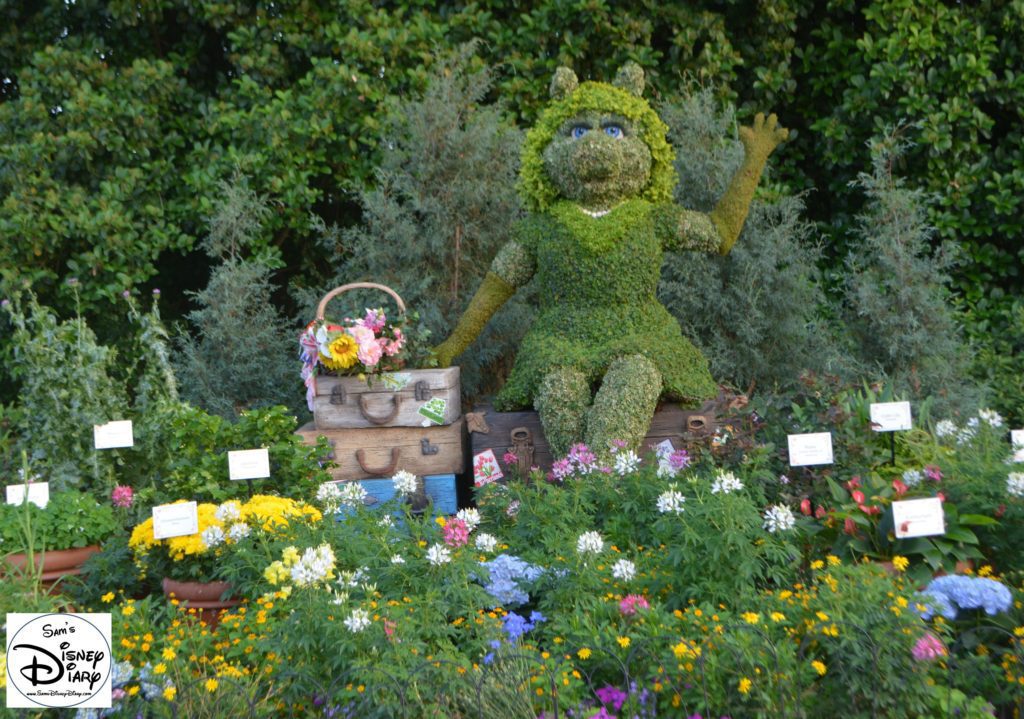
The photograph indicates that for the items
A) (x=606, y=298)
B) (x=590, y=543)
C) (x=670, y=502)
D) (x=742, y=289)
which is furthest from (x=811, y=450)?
(x=742, y=289)

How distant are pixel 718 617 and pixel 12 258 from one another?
5228mm

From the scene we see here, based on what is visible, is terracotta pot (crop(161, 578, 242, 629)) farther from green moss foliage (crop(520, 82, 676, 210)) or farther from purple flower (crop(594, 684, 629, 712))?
green moss foliage (crop(520, 82, 676, 210))

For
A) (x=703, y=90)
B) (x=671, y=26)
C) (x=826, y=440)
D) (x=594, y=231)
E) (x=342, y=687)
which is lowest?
(x=342, y=687)

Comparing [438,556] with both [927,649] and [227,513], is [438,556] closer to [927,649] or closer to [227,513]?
[227,513]

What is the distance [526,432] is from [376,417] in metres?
0.77

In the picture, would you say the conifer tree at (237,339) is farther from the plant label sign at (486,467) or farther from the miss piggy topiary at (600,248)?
the plant label sign at (486,467)

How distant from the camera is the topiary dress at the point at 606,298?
4.72 meters

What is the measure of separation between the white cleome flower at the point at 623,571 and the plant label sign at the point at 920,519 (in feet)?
2.72

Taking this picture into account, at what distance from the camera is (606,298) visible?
15.8ft

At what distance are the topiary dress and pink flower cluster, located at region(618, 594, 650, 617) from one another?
2.08m

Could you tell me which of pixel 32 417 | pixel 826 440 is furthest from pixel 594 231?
pixel 32 417

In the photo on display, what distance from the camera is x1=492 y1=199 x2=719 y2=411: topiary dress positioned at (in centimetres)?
472

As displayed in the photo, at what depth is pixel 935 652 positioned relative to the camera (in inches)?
89.9

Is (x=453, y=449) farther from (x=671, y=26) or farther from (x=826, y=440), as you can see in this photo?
(x=671, y=26)
